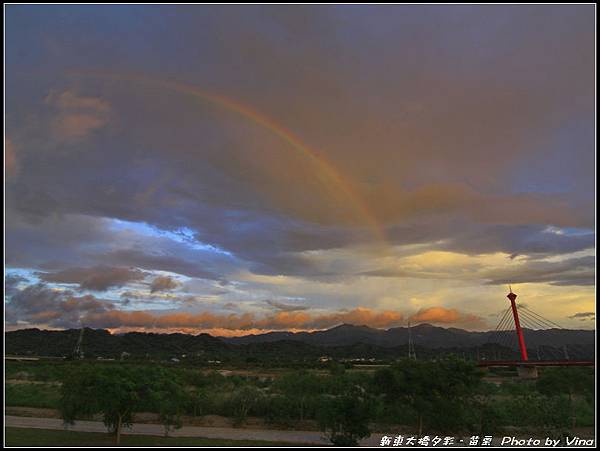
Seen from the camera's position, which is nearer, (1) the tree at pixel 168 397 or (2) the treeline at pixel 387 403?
(2) the treeline at pixel 387 403

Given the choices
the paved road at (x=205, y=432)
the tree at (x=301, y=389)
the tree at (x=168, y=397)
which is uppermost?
the tree at (x=168, y=397)

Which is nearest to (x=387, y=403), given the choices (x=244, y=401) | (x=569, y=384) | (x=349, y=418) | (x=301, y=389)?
(x=349, y=418)

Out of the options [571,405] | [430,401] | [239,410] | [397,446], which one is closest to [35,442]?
[239,410]

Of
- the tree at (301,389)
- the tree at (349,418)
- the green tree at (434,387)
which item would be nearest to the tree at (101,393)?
the tree at (349,418)

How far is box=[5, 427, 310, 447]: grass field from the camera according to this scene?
35.2 metres

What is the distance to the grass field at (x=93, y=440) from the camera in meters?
35.2

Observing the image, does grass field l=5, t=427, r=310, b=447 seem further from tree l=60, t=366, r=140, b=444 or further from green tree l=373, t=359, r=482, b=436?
green tree l=373, t=359, r=482, b=436

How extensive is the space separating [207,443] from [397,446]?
14.4m

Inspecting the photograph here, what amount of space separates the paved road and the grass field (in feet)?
9.15

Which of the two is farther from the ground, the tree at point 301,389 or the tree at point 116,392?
the tree at point 116,392

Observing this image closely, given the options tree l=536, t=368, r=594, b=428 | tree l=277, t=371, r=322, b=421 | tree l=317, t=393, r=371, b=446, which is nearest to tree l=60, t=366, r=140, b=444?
tree l=317, t=393, r=371, b=446

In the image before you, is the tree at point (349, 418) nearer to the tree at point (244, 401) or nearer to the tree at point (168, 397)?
the tree at point (168, 397)

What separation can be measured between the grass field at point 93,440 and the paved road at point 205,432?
9.15 ft

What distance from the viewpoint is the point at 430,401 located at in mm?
34688
